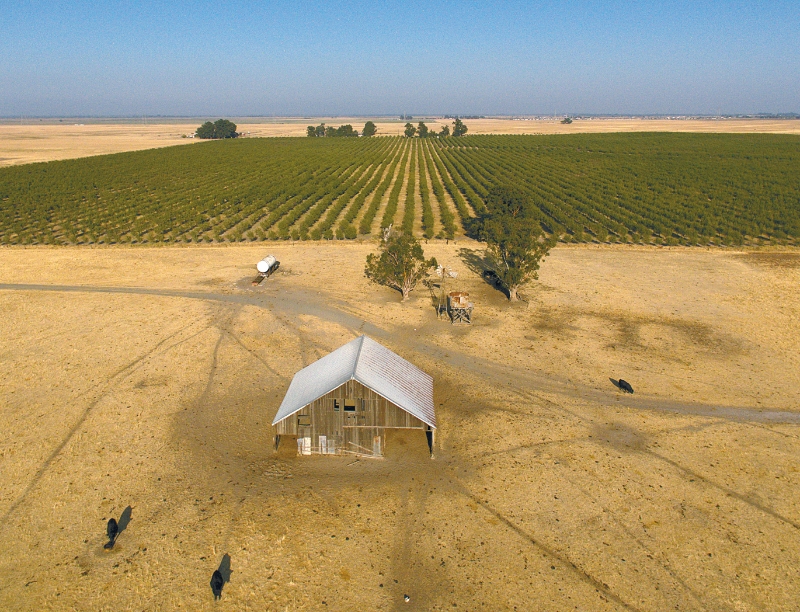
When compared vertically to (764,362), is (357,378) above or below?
above

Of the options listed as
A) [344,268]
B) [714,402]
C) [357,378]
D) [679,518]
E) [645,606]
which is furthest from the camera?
[344,268]

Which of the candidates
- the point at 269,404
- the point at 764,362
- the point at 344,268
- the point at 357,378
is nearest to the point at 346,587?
the point at 357,378

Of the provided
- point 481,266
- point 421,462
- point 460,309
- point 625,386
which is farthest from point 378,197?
point 421,462

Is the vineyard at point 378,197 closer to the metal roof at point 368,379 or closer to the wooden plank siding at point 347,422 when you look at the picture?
the metal roof at point 368,379

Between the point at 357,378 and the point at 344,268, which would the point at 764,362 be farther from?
the point at 344,268

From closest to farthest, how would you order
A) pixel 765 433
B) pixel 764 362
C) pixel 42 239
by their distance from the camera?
pixel 765 433, pixel 764 362, pixel 42 239

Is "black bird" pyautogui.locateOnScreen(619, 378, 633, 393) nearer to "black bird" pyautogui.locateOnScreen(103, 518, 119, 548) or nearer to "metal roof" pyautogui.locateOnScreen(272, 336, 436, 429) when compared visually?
"metal roof" pyautogui.locateOnScreen(272, 336, 436, 429)
